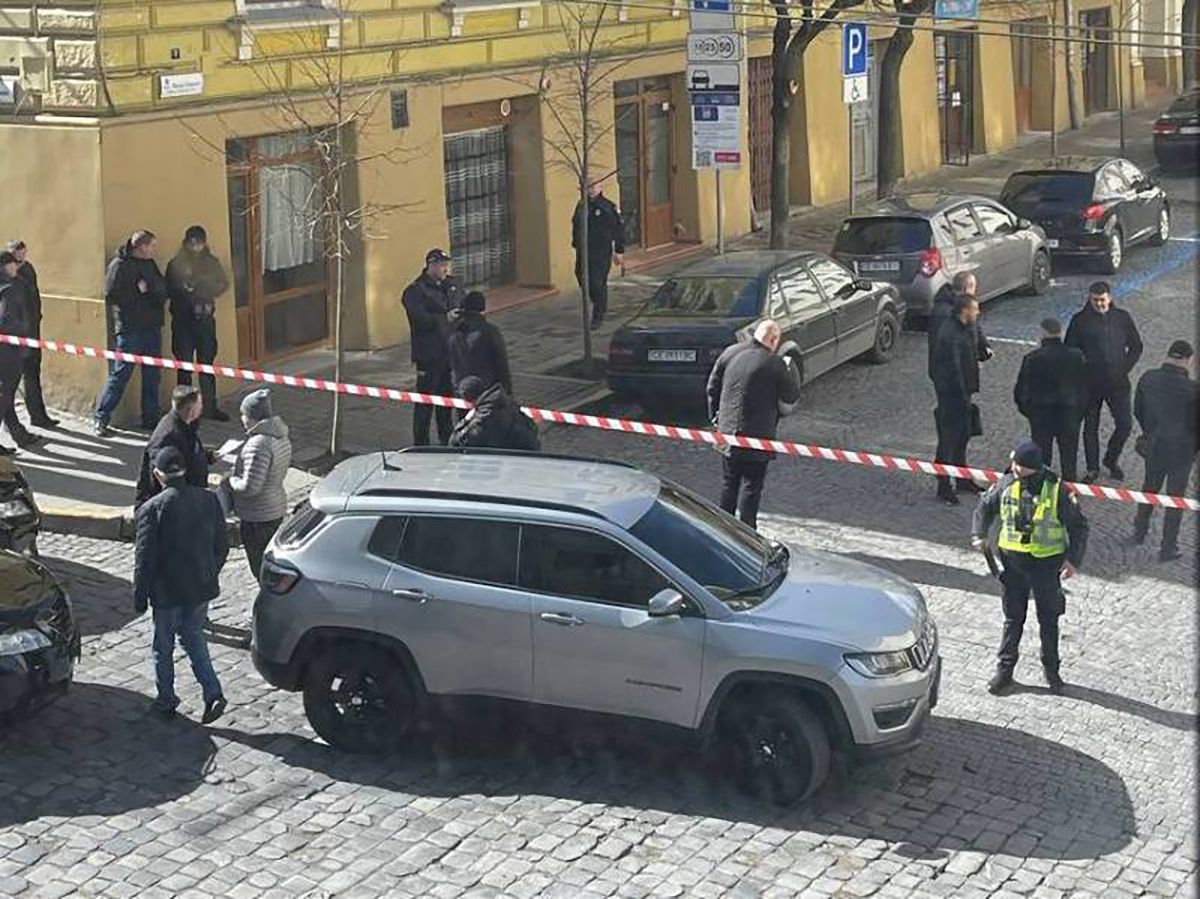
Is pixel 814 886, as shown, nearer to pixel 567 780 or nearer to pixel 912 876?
pixel 912 876

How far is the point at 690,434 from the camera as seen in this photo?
604 inches

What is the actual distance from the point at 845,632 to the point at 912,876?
1347mm

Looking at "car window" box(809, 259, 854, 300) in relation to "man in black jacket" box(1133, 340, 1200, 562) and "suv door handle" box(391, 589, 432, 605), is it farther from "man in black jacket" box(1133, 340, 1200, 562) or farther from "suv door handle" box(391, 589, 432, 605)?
"suv door handle" box(391, 589, 432, 605)

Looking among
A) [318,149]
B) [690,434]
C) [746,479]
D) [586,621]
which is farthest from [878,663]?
[318,149]

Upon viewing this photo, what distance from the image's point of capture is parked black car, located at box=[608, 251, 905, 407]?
1858cm

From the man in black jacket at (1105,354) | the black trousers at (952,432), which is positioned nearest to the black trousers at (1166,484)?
the man in black jacket at (1105,354)

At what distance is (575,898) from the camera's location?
966 cm

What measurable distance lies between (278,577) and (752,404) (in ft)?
14.4

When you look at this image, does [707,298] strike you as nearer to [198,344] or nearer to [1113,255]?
[198,344]

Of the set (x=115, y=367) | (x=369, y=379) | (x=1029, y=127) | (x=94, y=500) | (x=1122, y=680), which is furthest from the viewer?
(x=1029, y=127)

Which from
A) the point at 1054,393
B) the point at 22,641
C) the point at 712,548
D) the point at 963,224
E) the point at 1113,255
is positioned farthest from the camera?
the point at 1113,255

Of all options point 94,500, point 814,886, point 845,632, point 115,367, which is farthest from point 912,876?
point 115,367

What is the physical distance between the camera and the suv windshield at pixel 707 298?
18.9 metres

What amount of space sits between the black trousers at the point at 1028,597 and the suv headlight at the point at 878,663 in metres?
1.66
